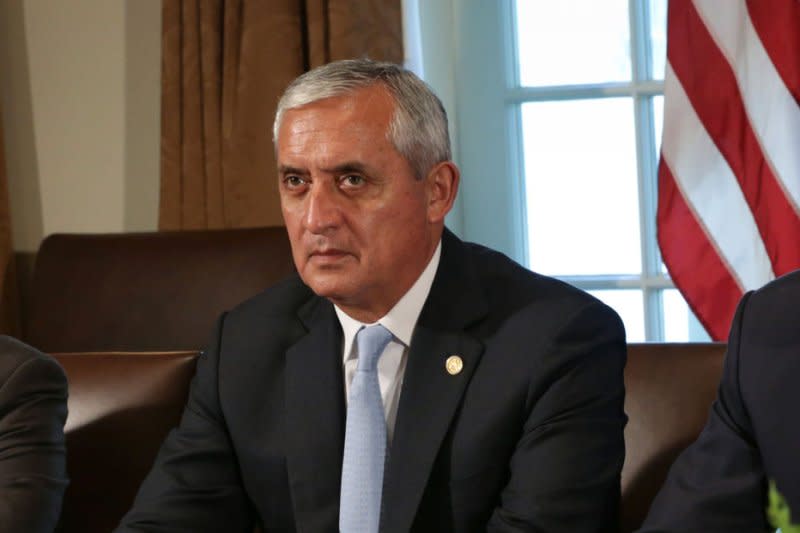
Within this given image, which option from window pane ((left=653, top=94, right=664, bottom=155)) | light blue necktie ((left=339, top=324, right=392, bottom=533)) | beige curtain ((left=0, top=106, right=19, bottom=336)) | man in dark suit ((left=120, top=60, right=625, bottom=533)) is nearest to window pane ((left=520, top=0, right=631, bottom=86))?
window pane ((left=653, top=94, right=664, bottom=155))

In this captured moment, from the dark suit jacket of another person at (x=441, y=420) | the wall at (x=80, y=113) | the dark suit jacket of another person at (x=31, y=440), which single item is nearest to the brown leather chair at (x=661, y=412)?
the dark suit jacket of another person at (x=441, y=420)

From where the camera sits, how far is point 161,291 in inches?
138

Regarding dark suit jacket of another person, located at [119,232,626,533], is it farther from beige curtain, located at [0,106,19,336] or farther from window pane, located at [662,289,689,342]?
beige curtain, located at [0,106,19,336]

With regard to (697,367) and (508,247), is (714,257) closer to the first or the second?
(508,247)

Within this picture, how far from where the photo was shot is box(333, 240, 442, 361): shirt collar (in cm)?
229

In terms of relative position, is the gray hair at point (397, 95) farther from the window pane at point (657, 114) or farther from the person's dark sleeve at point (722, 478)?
the window pane at point (657, 114)

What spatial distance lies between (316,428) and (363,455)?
0.10 metres

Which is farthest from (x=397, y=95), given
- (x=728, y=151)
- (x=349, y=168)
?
(x=728, y=151)

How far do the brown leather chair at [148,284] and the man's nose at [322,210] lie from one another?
48.7 inches

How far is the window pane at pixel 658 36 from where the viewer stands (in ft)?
12.6

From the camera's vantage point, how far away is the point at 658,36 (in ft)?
12.6

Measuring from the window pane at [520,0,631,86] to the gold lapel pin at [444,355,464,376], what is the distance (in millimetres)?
1905

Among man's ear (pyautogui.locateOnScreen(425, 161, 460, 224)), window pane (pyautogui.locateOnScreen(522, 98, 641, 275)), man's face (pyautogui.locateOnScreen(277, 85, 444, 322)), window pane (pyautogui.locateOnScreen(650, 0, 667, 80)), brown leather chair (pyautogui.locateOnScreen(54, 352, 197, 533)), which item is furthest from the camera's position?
window pane (pyautogui.locateOnScreen(522, 98, 641, 275))

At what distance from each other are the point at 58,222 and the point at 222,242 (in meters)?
1.09
